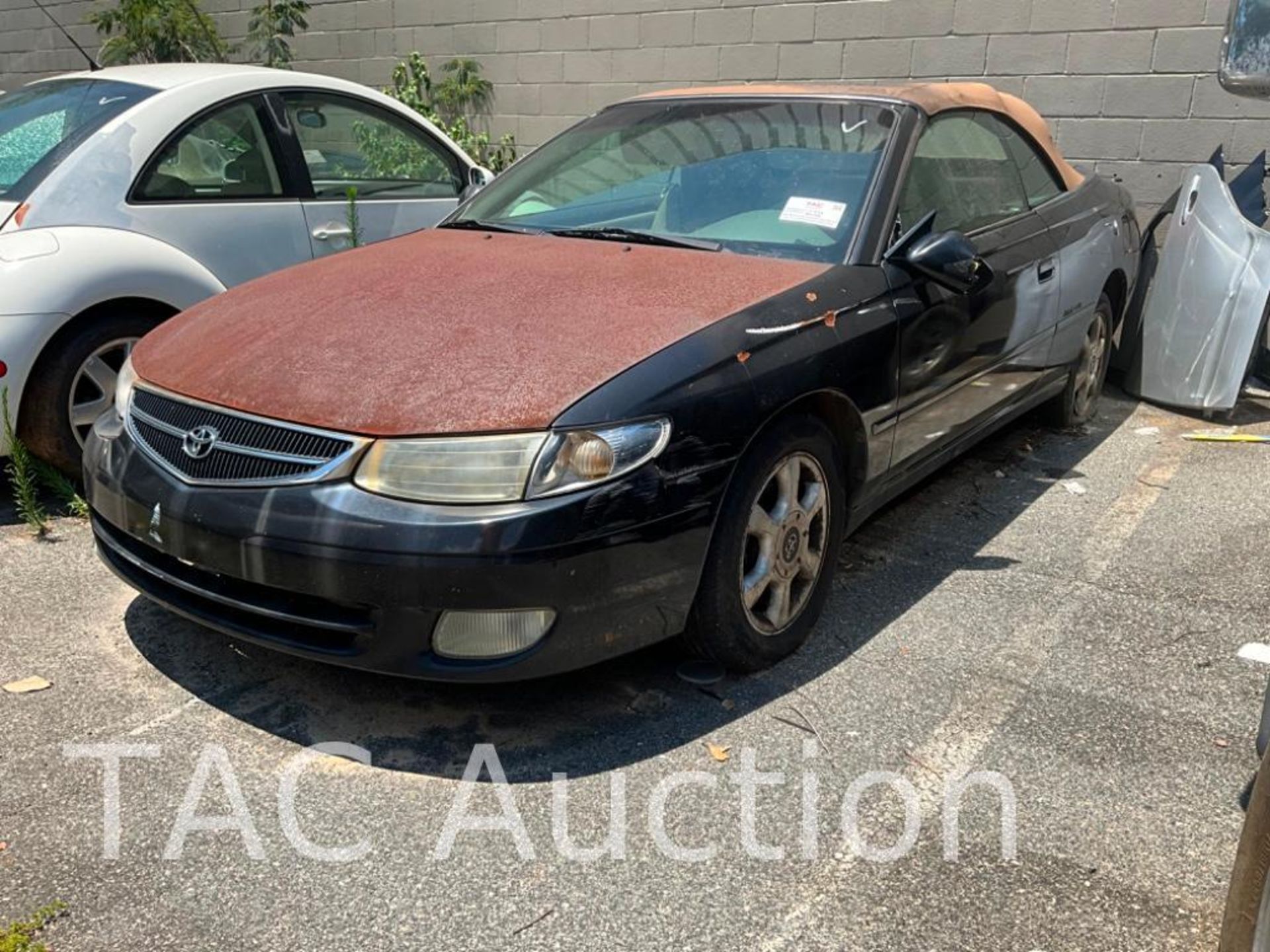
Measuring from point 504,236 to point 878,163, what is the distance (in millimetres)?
1272

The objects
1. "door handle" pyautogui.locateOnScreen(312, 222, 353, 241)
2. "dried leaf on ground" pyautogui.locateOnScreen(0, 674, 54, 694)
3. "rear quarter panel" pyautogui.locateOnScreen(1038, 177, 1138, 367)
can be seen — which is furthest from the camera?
"door handle" pyautogui.locateOnScreen(312, 222, 353, 241)

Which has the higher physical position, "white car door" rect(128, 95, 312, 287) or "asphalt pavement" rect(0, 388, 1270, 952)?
"white car door" rect(128, 95, 312, 287)

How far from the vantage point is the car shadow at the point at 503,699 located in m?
2.95

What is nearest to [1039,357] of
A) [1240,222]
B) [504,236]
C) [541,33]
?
[1240,222]

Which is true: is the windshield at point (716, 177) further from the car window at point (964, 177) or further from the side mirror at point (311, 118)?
the side mirror at point (311, 118)

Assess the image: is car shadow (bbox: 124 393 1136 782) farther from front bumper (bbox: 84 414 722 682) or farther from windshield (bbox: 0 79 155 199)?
windshield (bbox: 0 79 155 199)

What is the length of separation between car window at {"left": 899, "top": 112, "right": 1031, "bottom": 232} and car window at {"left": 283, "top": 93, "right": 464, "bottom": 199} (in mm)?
2616

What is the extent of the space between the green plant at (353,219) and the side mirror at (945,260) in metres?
2.68

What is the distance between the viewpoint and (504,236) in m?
4.09

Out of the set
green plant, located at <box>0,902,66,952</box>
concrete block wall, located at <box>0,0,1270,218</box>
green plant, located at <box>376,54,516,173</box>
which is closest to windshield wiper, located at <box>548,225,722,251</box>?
green plant, located at <box>0,902,66,952</box>

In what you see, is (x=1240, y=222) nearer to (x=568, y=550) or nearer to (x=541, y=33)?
(x=568, y=550)

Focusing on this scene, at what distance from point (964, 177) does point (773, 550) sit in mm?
1916

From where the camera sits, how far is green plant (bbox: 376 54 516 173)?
31.7 ft

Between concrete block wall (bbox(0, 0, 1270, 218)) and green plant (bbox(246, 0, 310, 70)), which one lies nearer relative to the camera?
concrete block wall (bbox(0, 0, 1270, 218))
